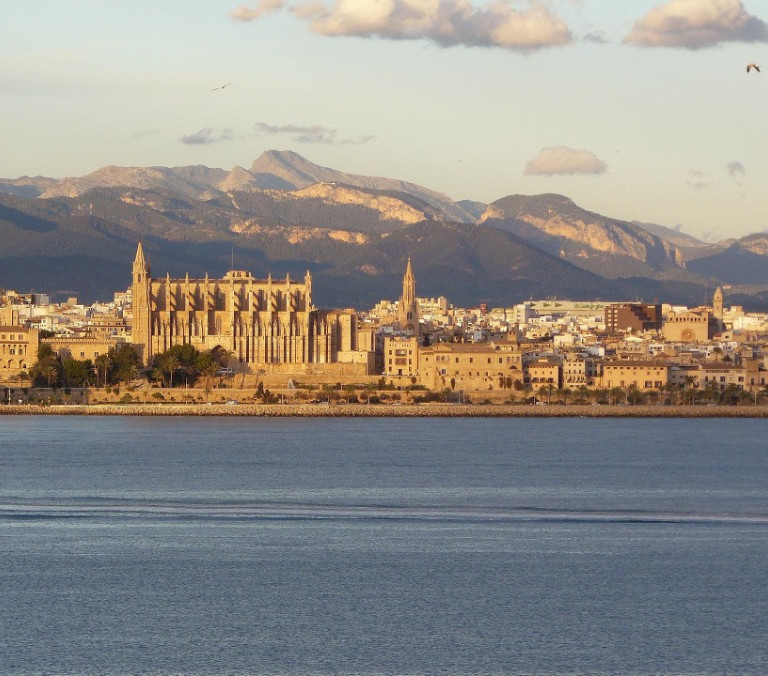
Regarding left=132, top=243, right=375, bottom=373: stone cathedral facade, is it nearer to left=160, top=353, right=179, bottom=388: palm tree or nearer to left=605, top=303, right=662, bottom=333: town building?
left=160, top=353, right=179, bottom=388: palm tree

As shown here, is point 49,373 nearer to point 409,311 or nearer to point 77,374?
point 77,374

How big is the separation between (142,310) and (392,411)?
81.6ft

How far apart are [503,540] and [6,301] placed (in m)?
108

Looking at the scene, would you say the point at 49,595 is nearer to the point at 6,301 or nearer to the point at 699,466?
the point at 699,466

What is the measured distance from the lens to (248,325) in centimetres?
10225

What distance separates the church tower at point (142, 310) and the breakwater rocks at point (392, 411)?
666 inches

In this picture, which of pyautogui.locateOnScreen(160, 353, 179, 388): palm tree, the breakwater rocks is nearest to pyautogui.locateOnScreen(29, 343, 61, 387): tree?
pyautogui.locateOnScreen(160, 353, 179, 388): palm tree

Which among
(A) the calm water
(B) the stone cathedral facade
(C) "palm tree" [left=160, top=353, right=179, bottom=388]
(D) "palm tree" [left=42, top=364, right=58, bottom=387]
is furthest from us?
(B) the stone cathedral facade

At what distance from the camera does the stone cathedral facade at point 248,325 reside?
101m

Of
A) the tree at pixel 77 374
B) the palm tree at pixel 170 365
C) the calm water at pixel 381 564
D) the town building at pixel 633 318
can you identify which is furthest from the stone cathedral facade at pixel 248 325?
the town building at pixel 633 318

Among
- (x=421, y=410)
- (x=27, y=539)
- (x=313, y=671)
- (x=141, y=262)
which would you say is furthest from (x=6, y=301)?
(x=313, y=671)

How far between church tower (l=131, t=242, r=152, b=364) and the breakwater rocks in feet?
55.5

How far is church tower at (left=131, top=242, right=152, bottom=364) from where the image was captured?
101 metres

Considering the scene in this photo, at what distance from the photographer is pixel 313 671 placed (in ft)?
81.6
